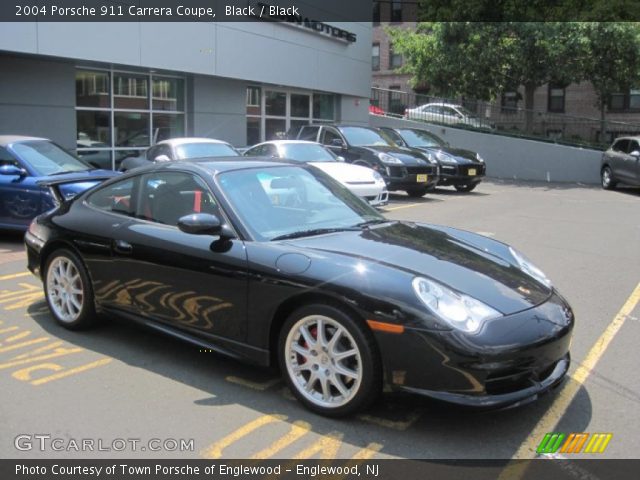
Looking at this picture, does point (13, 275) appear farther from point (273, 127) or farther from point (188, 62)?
point (273, 127)

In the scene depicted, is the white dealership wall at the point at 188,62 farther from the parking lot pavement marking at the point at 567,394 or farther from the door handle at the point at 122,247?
the parking lot pavement marking at the point at 567,394

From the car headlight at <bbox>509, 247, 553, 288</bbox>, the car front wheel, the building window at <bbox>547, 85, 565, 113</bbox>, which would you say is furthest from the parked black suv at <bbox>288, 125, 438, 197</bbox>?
the building window at <bbox>547, 85, 565, 113</bbox>

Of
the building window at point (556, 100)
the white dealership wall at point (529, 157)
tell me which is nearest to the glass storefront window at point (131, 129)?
the white dealership wall at point (529, 157)

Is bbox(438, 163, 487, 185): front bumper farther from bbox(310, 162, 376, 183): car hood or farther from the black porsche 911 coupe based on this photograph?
the black porsche 911 coupe

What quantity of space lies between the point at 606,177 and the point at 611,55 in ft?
14.4

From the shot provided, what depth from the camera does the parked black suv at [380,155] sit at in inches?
564

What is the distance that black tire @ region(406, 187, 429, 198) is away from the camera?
14694 millimetres

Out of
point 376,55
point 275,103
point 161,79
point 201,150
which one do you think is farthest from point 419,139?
point 376,55

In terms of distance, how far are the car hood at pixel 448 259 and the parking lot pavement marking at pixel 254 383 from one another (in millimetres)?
936

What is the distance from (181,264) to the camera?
14.1 feet

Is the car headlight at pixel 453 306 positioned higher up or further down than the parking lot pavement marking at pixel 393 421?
higher up

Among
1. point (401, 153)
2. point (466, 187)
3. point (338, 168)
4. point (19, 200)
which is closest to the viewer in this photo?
point (19, 200)

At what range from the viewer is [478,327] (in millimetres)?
3365

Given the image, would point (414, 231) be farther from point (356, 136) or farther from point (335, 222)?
point (356, 136)
